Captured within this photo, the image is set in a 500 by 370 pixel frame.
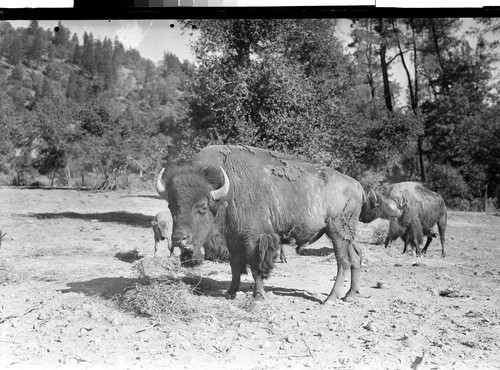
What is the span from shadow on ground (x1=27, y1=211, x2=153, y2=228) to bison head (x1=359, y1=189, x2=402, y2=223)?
200cm

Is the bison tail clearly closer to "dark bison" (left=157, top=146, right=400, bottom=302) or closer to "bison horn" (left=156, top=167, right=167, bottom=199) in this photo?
"dark bison" (left=157, top=146, right=400, bottom=302)

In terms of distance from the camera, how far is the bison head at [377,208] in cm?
453

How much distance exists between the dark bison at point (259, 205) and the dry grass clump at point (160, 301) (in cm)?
32

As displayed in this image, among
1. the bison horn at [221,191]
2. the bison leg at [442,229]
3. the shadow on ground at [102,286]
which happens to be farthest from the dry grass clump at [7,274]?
the bison leg at [442,229]

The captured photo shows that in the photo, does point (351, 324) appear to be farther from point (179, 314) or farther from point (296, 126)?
point (296, 126)

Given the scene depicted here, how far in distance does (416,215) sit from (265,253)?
5.58ft

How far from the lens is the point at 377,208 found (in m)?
4.69

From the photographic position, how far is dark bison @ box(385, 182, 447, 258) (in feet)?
14.5

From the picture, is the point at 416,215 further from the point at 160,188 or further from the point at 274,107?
the point at 160,188

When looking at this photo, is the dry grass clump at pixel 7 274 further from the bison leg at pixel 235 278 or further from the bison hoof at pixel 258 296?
the bison hoof at pixel 258 296

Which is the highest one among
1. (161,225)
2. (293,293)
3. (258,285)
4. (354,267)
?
(161,225)

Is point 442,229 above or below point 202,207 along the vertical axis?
below

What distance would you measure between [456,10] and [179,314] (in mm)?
2977

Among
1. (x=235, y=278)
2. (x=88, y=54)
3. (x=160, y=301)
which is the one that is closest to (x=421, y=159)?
(x=235, y=278)
